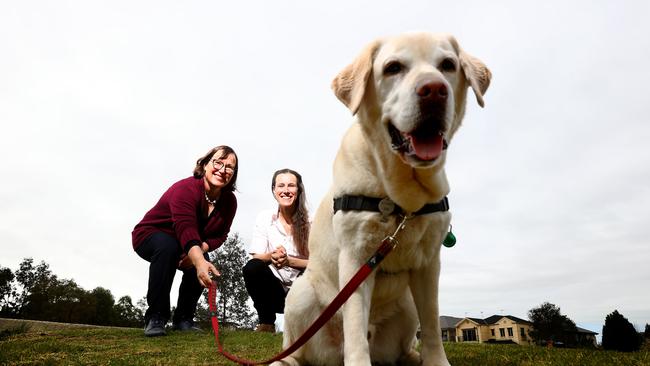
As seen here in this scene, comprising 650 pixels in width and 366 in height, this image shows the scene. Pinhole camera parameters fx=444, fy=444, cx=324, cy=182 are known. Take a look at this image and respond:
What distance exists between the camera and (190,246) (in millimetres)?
5602

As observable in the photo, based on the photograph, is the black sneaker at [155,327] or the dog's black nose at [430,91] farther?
the black sneaker at [155,327]

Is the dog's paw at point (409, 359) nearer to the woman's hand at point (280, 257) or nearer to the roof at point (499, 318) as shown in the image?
the woman's hand at point (280, 257)

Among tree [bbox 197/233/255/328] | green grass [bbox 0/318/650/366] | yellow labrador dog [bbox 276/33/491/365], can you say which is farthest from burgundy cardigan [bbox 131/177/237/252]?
tree [bbox 197/233/255/328]

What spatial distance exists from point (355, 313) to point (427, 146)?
1072mm

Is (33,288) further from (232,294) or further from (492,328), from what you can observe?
(492,328)

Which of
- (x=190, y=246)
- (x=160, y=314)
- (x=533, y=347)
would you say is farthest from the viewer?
(x=160, y=314)

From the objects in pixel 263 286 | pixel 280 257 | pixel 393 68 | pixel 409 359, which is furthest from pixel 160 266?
pixel 393 68

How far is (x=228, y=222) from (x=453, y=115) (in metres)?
5.50

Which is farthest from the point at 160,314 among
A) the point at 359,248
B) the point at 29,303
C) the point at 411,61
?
the point at 29,303

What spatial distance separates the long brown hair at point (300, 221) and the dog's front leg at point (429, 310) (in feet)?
12.0

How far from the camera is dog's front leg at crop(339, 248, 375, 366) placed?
2594 mm

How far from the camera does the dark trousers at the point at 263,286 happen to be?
6750 mm

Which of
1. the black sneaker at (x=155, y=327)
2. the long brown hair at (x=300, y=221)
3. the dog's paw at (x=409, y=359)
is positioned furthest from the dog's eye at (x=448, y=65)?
the black sneaker at (x=155, y=327)

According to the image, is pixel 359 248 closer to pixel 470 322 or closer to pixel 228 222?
pixel 228 222
